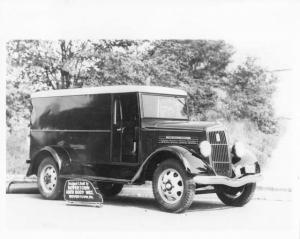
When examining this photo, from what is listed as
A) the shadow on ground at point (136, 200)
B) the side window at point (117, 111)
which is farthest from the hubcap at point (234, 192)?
the side window at point (117, 111)

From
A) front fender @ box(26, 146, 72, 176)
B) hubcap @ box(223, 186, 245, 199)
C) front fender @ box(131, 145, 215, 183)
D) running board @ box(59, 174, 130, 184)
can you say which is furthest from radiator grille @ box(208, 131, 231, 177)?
front fender @ box(26, 146, 72, 176)

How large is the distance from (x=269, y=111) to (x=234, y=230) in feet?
7.19

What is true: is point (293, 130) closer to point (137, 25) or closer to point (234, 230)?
point (234, 230)

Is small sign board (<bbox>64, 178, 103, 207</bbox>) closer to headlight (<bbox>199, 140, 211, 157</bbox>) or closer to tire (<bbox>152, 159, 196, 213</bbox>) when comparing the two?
tire (<bbox>152, 159, 196, 213</bbox>)

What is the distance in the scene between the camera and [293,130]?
10.6 metres

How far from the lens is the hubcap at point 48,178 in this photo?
11.6 meters

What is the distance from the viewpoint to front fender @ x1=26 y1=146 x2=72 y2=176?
37.7ft

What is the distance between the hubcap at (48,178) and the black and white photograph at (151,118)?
0.07 feet

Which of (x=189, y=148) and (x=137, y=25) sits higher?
(x=137, y=25)

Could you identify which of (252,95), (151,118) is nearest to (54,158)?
(151,118)

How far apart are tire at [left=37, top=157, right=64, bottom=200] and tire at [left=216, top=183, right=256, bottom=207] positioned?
8.95 feet

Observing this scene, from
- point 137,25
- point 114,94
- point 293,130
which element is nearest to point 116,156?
point 114,94

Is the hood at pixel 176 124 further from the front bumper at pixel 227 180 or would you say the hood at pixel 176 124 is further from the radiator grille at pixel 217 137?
the front bumper at pixel 227 180

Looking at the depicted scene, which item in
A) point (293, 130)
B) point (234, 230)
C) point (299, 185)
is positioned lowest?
point (234, 230)
